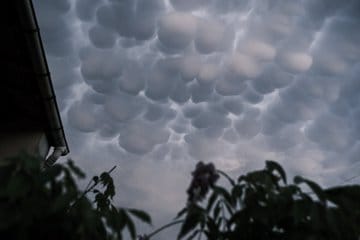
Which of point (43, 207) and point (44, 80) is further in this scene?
point (44, 80)

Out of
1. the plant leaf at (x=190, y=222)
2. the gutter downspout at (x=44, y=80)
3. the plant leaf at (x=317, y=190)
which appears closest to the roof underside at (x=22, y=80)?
the gutter downspout at (x=44, y=80)

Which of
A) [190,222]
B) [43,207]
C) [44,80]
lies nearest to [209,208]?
[190,222]

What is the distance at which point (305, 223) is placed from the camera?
132cm

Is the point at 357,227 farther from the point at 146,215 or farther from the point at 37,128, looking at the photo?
the point at 37,128

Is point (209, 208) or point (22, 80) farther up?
point (22, 80)

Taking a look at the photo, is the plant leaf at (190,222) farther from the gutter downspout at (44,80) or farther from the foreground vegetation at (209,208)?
→ the gutter downspout at (44,80)

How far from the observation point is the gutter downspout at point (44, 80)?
3.27 m

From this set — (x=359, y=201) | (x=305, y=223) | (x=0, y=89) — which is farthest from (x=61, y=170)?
(x=0, y=89)

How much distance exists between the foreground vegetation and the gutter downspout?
245 centimetres

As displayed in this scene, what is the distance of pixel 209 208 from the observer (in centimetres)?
132

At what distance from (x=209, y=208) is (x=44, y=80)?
313 cm

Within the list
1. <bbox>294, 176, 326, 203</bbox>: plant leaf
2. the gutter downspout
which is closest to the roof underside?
the gutter downspout

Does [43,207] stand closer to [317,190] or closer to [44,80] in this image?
[317,190]

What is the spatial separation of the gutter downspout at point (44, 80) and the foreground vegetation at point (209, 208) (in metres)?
2.45
